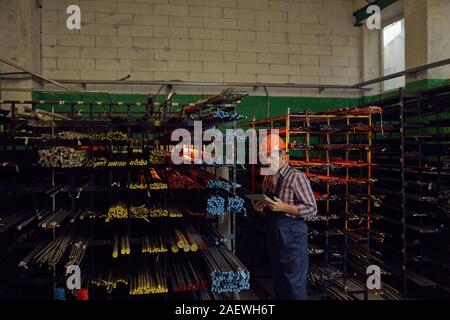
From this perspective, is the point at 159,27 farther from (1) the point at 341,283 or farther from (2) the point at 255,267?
(1) the point at 341,283

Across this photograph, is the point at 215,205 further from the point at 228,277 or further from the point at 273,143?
the point at 273,143

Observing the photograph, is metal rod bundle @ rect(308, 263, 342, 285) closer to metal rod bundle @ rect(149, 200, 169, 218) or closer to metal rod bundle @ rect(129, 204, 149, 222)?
metal rod bundle @ rect(149, 200, 169, 218)

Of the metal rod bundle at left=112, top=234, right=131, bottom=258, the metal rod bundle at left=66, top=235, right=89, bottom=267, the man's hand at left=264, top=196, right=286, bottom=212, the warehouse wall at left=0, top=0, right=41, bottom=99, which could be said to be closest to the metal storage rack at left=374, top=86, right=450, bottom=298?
the man's hand at left=264, top=196, right=286, bottom=212

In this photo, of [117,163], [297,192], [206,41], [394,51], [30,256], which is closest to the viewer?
[30,256]

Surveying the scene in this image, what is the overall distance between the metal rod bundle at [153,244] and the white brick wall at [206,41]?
3754 millimetres

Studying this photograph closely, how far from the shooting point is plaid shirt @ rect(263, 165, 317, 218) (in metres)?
3.40

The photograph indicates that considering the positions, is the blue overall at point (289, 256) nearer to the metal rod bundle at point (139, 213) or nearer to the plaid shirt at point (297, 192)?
the plaid shirt at point (297, 192)

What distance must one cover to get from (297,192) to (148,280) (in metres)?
1.64

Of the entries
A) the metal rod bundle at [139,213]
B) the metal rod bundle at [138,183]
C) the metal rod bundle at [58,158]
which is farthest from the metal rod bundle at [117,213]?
the metal rod bundle at [58,158]

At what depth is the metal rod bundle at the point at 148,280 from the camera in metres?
3.33

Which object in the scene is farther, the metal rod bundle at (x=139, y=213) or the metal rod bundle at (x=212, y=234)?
the metal rod bundle at (x=212, y=234)

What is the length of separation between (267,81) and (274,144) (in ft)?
12.4

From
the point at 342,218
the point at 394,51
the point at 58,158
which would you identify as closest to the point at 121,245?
the point at 58,158

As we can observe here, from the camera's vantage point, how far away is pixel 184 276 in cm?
359
